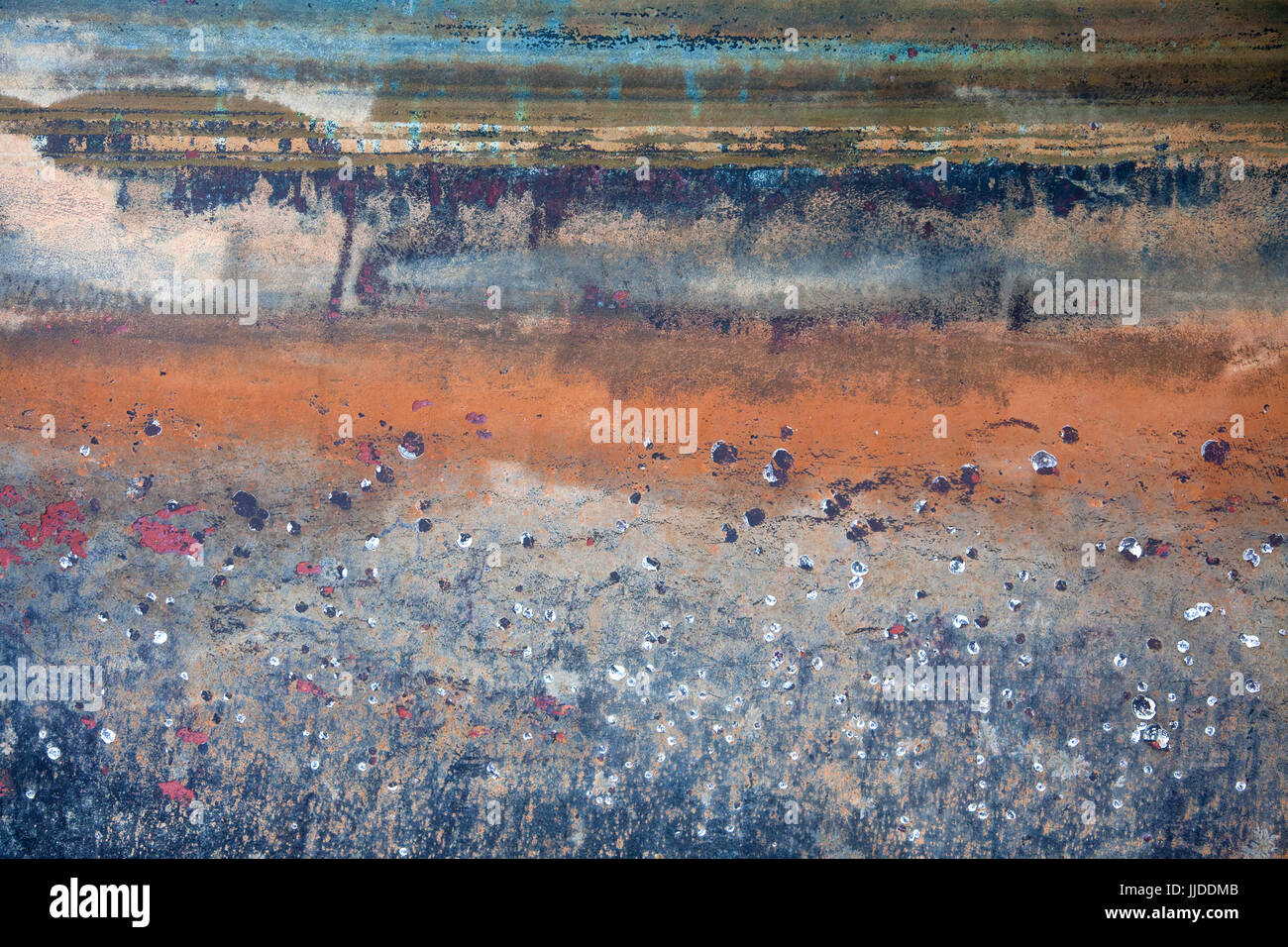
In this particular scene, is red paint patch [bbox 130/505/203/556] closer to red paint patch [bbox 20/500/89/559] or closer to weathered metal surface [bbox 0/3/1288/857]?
weathered metal surface [bbox 0/3/1288/857]

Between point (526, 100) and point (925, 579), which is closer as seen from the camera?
point (925, 579)

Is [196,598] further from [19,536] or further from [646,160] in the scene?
[646,160]

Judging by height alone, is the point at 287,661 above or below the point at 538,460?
below

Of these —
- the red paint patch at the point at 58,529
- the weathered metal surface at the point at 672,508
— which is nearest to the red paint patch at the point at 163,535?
the weathered metal surface at the point at 672,508


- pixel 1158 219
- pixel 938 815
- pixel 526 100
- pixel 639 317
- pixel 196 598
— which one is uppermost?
pixel 526 100

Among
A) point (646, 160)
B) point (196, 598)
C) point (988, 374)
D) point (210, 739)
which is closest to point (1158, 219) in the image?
point (988, 374)

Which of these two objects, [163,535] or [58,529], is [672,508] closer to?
[163,535]

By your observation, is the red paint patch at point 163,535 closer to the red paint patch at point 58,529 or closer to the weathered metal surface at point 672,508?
the weathered metal surface at point 672,508

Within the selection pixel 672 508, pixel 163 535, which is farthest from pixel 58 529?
pixel 672 508

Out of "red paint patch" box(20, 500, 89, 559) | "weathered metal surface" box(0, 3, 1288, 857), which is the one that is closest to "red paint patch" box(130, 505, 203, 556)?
"weathered metal surface" box(0, 3, 1288, 857)

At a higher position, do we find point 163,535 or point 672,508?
point 672,508
